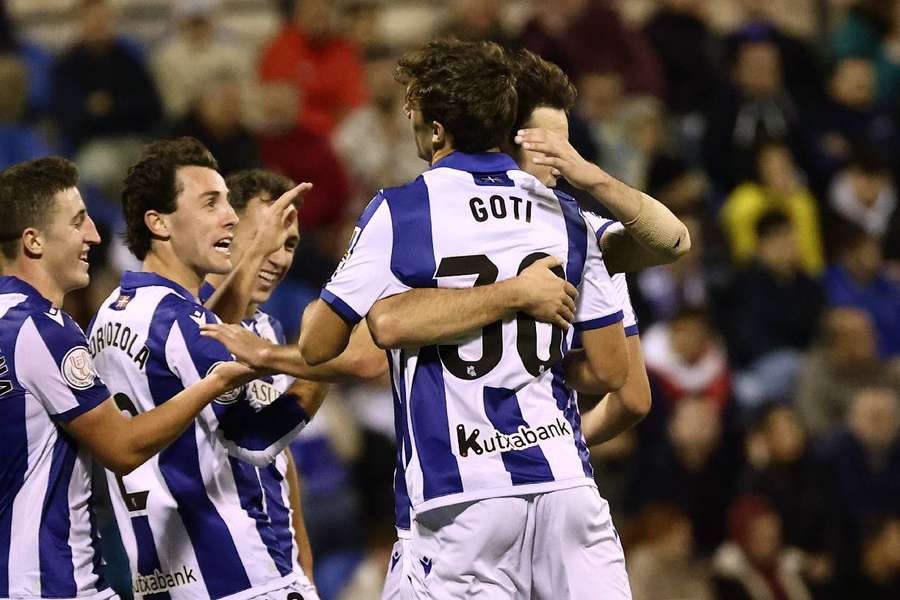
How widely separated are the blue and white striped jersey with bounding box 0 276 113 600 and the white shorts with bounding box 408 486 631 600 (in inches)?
46.3

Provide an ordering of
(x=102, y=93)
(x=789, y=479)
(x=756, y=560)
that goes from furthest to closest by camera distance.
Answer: (x=102, y=93), (x=789, y=479), (x=756, y=560)

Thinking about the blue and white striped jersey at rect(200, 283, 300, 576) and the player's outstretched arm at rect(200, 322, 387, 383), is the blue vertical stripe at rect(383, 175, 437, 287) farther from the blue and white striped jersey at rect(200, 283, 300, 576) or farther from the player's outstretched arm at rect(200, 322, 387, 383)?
the blue and white striped jersey at rect(200, 283, 300, 576)

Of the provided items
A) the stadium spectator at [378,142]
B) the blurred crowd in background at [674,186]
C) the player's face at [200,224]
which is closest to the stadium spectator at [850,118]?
the blurred crowd in background at [674,186]

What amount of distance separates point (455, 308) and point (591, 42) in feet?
30.0

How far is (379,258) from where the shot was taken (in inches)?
185

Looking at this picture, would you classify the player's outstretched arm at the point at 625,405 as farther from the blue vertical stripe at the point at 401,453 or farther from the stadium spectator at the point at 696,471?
the stadium spectator at the point at 696,471

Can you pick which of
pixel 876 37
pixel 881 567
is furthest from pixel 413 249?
pixel 876 37

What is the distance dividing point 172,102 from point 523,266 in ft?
28.0

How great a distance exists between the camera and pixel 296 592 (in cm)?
527

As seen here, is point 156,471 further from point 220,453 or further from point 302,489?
point 302,489

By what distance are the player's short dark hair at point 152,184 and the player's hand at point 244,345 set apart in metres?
0.71

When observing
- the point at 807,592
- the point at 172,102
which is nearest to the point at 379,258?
the point at 807,592

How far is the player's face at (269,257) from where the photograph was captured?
5.86 metres

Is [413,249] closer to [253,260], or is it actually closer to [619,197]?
[619,197]
